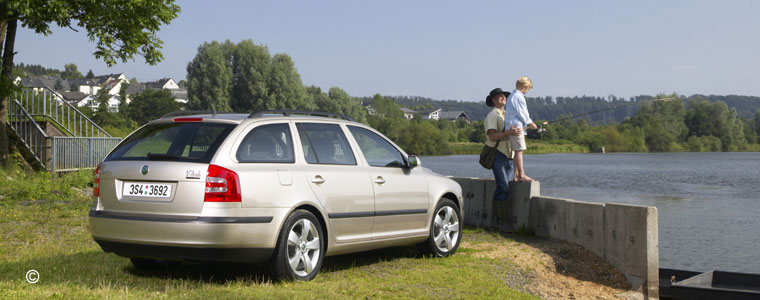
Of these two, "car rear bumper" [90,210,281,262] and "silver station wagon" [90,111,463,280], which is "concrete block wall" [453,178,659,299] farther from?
"car rear bumper" [90,210,281,262]

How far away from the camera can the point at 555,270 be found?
902 cm

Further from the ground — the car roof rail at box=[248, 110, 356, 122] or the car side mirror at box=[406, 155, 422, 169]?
the car roof rail at box=[248, 110, 356, 122]

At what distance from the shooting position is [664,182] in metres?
45.2

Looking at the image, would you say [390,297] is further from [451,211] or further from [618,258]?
[618,258]

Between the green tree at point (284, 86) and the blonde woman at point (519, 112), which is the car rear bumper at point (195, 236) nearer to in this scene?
the blonde woman at point (519, 112)

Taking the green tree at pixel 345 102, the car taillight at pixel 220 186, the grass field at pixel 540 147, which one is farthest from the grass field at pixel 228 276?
the green tree at pixel 345 102

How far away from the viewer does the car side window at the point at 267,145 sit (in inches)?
251

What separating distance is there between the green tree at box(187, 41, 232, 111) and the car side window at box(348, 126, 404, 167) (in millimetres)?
71177

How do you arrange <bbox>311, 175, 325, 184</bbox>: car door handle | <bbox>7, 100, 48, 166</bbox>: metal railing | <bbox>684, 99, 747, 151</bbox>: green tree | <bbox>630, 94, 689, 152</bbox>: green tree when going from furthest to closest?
1. <bbox>684, 99, 747, 151</bbox>: green tree
2. <bbox>630, 94, 689, 152</bbox>: green tree
3. <bbox>7, 100, 48, 166</bbox>: metal railing
4. <bbox>311, 175, 325, 184</bbox>: car door handle

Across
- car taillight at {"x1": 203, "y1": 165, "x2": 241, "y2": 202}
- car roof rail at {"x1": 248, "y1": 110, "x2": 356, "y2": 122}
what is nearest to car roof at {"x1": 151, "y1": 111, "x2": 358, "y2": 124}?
car roof rail at {"x1": 248, "y1": 110, "x2": 356, "y2": 122}

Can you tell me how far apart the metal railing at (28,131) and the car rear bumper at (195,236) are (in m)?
15.4

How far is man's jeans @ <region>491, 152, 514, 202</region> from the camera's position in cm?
1120

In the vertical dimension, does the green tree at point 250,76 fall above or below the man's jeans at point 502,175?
above

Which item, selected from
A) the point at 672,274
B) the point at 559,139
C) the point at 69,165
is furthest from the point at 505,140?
the point at 559,139
